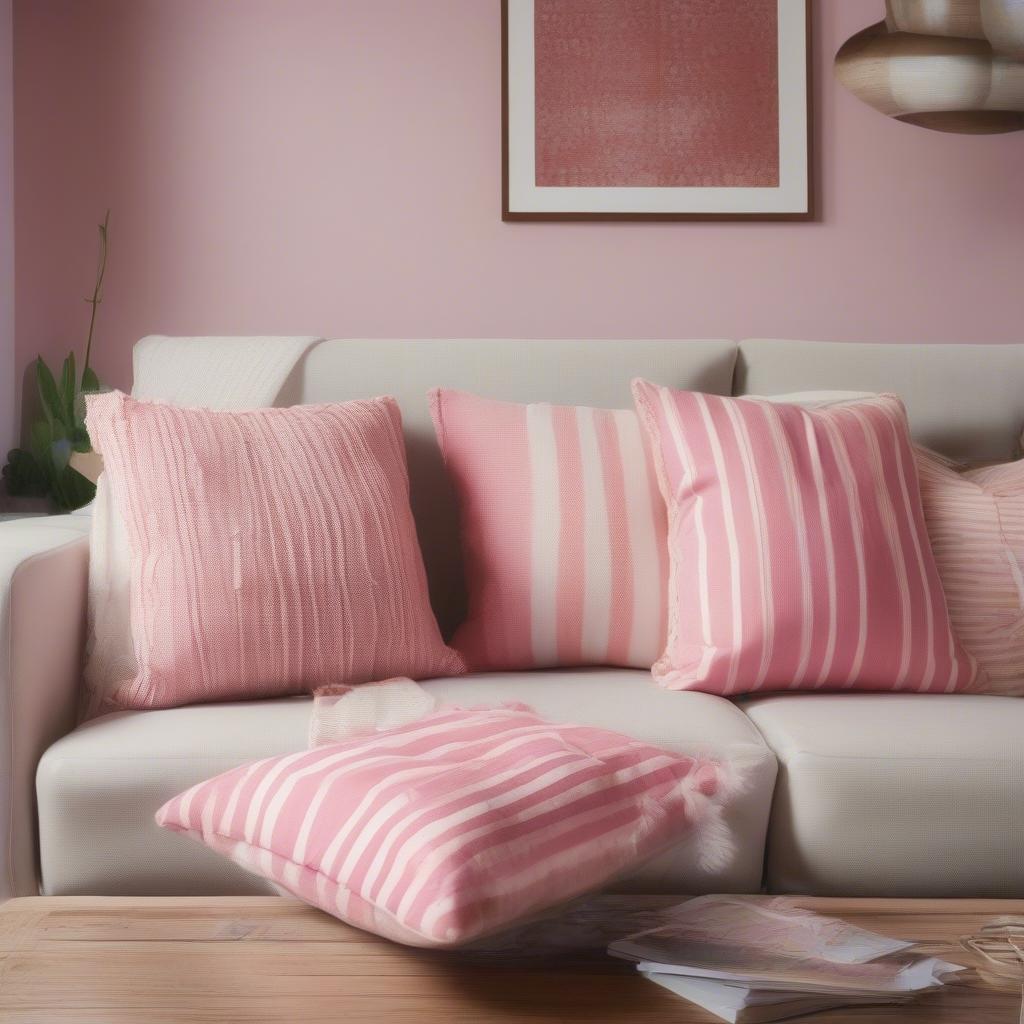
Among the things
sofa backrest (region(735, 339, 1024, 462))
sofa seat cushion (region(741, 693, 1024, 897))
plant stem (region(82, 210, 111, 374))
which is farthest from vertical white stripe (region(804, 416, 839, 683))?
plant stem (region(82, 210, 111, 374))

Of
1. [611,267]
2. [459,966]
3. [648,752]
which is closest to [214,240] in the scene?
[611,267]

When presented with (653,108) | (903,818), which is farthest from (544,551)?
(653,108)

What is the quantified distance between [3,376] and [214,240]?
592mm

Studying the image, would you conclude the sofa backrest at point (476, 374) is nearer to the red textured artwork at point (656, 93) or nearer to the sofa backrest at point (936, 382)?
the sofa backrest at point (936, 382)

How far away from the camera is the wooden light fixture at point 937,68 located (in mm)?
2152

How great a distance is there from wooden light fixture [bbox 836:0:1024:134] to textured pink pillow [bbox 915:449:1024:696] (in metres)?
0.88

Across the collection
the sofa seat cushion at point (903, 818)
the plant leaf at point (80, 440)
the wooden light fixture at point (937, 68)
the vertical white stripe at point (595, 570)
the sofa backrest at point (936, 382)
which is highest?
the wooden light fixture at point (937, 68)

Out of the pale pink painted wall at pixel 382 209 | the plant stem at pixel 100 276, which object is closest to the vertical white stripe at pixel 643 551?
the pale pink painted wall at pixel 382 209

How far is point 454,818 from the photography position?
Answer: 90 cm

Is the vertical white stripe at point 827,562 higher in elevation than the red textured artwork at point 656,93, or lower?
lower

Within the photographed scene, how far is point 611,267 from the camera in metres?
2.90

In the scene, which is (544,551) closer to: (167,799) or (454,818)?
(167,799)

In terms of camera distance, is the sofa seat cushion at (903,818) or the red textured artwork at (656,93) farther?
the red textured artwork at (656,93)

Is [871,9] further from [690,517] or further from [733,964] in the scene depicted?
[733,964]
